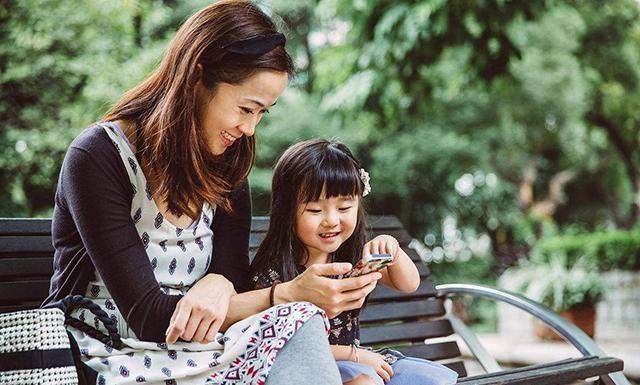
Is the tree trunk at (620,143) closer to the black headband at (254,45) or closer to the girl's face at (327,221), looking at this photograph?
the girl's face at (327,221)

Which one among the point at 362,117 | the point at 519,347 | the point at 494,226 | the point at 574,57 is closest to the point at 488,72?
the point at 362,117

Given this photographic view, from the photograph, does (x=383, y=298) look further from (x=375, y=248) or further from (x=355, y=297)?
(x=355, y=297)

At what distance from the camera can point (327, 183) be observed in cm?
193

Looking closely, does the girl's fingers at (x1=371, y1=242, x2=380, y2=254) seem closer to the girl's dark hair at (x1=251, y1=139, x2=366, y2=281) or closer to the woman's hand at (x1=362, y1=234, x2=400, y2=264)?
the woman's hand at (x1=362, y1=234, x2=400, y2=264)

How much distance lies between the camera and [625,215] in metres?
13.0

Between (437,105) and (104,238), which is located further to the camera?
(437,105)

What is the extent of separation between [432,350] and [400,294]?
0.70ft

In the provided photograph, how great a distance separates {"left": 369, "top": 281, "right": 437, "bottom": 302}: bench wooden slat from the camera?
2.67 m

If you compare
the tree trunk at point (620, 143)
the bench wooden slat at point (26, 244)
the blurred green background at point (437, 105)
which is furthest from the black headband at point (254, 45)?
the tree trunk at point (620, 143)

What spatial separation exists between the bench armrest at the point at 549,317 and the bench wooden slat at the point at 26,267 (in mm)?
1315

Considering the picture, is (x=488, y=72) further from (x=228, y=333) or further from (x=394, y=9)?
(x=228, y=333)

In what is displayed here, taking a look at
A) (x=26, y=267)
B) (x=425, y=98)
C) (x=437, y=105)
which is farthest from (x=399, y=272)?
(x=437, y=105)

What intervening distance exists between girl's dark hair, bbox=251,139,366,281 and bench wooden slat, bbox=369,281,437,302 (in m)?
0.63

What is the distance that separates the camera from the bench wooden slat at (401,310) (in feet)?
8.59
